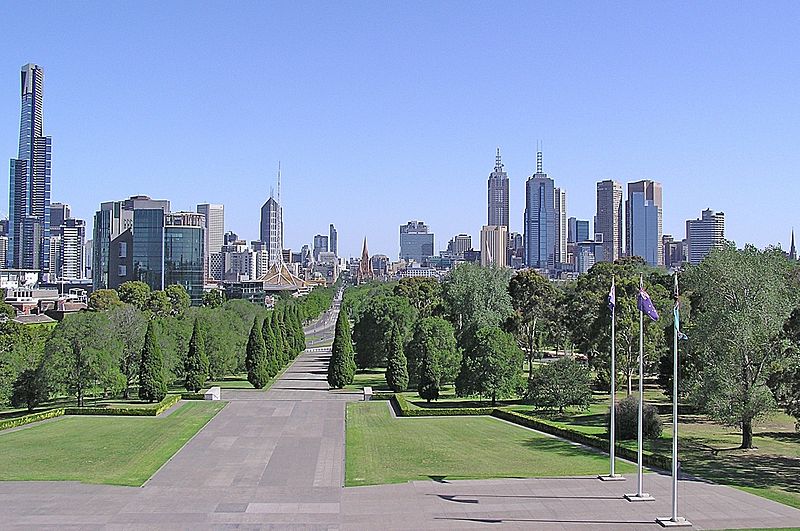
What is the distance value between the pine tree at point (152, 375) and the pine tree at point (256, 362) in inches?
383

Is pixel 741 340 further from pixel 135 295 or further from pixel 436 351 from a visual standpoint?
pixel 135 295

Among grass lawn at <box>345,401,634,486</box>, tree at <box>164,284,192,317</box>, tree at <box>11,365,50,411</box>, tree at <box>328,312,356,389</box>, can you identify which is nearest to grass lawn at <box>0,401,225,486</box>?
tree at <box>11,365,50,411</box>

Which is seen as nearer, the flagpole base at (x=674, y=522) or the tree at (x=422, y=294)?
the flagpole base at (x=674, y=522)

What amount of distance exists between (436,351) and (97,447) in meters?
25.1

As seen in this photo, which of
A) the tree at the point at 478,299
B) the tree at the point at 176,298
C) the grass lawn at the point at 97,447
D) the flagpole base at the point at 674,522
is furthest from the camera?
the tree at the point at 176,298

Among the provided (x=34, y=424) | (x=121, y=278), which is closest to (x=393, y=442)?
(x=34, y=424)

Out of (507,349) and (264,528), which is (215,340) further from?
(264,528)

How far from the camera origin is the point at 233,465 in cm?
3666

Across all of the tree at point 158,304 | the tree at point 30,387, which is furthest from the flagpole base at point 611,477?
the tree at point 158,304

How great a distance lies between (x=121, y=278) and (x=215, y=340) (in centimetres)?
9580

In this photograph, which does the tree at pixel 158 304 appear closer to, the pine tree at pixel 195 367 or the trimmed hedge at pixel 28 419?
the pine tree at pixel 195 367

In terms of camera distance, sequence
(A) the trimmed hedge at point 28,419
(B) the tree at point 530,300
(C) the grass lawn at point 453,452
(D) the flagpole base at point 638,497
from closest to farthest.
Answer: (D) the flagpole base at point 638,497
(C) the grass lawn at point 453,452
(A) the trimmed hedge at point 28,419
(B) the tree at point 530,300

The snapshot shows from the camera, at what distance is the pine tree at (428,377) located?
58.6 metres

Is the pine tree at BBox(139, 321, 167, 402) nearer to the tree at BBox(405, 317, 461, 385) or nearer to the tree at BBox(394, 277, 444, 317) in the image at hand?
the tree at BBox(405, 317, 461, 385)
